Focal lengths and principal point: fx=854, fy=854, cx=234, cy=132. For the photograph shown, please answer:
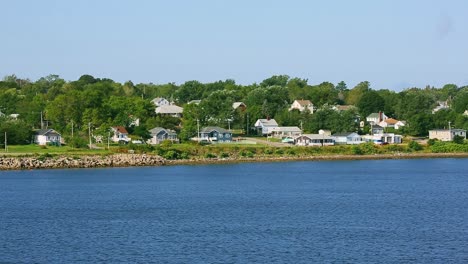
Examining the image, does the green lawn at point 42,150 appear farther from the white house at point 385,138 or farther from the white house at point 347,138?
the white house at point 385,138

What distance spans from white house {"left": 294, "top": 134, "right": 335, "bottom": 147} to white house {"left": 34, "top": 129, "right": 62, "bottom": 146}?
20.4 meters

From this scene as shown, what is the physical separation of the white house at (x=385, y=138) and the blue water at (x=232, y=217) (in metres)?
21.4

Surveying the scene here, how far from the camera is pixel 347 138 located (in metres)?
77.2

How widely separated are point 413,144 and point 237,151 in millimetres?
15951

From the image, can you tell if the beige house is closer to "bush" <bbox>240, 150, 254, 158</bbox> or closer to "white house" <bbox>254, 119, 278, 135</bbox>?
"white house" <bbox>254, 119, 278, 135</bbox>

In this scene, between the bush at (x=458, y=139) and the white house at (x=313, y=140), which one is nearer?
the white house at (x=313, y=140)

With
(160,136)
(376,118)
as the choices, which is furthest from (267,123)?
(376,118)

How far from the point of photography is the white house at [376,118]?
3561 inches

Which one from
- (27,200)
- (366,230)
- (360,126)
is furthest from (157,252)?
(360,126)

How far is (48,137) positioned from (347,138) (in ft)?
87.5

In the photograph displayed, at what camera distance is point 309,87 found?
359ft

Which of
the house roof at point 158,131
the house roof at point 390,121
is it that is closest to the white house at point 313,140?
the house roof at point 158,131

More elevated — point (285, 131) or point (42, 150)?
point (285, 131)

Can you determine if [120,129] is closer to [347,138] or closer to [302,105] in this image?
[347,138]
